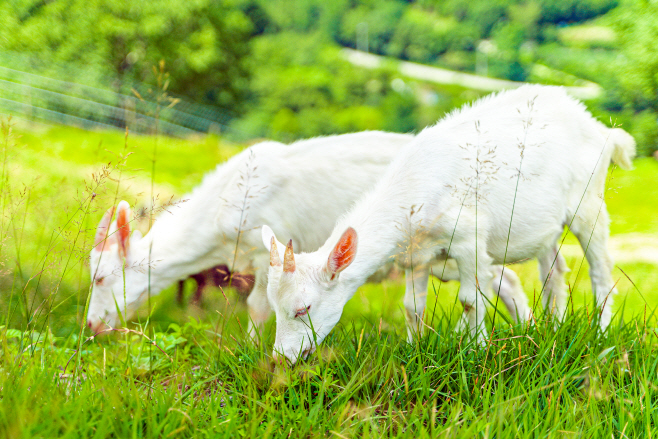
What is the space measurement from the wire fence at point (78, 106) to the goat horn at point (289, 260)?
28.0 feet

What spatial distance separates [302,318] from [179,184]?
751 centimetres

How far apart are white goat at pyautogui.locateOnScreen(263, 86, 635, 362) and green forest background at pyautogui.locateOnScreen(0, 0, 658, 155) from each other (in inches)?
146

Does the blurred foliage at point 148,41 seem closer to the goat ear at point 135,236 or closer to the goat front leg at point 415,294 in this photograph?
the goat ear at point 135,236

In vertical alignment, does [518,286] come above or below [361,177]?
below

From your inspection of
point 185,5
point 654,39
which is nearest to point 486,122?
point 654,39

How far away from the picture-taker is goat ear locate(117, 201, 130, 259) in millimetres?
3874

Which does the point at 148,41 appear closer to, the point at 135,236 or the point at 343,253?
the point at 135,236

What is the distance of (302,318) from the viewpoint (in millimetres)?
2812

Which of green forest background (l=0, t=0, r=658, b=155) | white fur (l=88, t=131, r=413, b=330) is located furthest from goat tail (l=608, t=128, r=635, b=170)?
green forest background (l=0, t=0, r=658, b=155)

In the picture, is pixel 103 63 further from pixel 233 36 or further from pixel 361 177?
pixel 361 177

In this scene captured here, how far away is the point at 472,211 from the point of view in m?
3.41

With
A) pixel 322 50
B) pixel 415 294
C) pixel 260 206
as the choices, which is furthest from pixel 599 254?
pixel 322 50

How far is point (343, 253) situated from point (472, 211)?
1.09 metres

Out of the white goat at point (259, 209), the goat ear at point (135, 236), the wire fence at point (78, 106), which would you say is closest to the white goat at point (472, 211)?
the white goat at point (259, 209)
